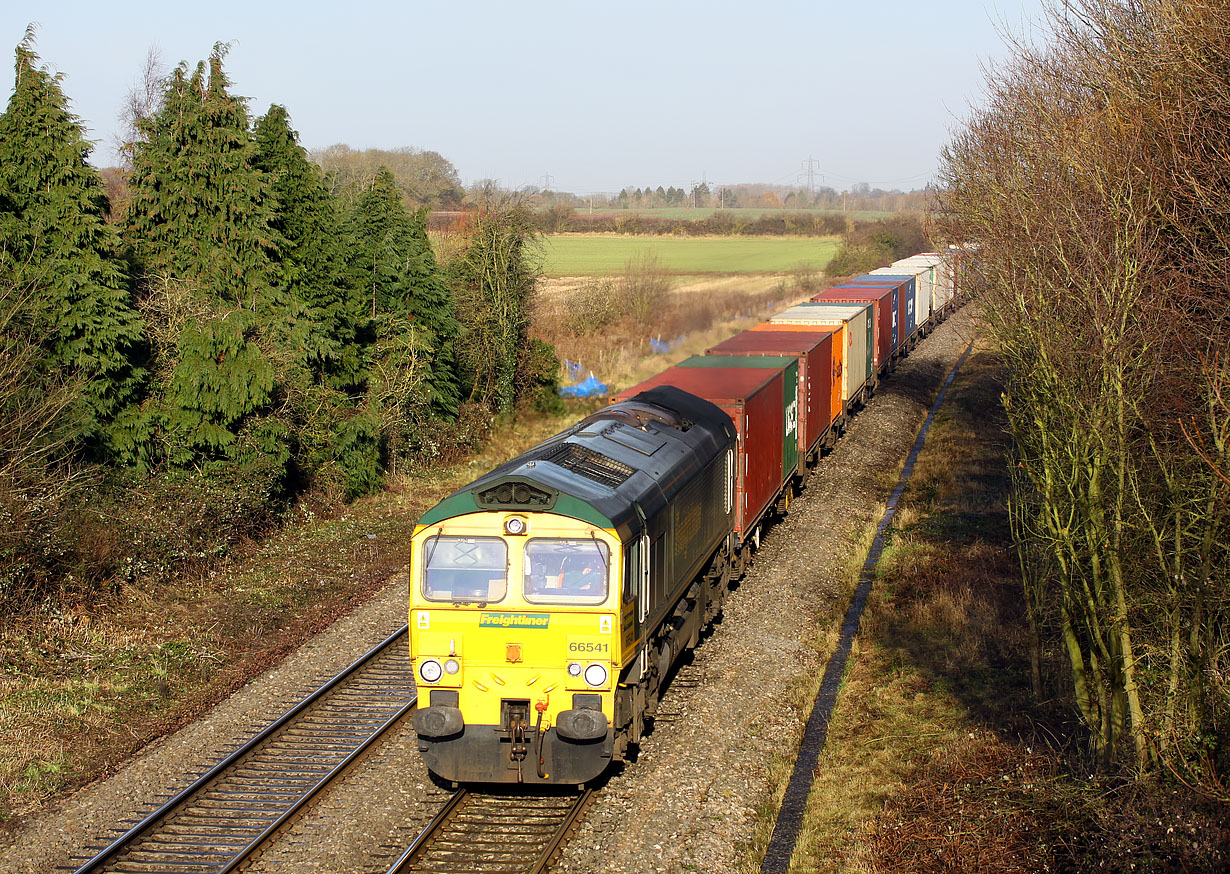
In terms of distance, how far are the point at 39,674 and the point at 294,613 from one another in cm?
398

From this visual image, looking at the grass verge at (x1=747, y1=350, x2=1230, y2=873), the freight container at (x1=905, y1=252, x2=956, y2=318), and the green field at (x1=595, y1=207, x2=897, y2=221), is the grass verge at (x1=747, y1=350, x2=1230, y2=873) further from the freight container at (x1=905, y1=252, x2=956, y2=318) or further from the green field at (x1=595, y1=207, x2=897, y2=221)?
the green field at (x1=595, y1=207, x2=897, y2=221)

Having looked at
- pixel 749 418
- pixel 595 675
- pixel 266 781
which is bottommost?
pixel 266 781

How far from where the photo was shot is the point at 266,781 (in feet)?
37.4

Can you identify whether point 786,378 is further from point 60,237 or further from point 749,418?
point 60,237

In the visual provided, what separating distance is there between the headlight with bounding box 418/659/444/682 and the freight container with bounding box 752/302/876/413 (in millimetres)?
18201

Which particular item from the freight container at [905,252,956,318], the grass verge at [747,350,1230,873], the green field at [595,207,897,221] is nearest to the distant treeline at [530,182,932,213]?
the green field at [595,207,897,221]

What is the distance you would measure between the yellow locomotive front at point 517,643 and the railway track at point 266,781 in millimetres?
1984

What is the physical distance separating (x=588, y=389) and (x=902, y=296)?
489 inches

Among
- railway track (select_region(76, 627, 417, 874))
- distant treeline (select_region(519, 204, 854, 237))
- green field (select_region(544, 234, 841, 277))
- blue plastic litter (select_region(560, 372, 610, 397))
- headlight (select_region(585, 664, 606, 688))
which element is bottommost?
railway track (select_region(76, 627, 417, 874))

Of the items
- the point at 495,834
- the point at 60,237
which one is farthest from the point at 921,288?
the point at 495,834

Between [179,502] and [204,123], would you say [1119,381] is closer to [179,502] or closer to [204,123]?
[179,502]

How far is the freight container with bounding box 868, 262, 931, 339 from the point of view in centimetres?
4447

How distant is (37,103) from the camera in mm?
18531

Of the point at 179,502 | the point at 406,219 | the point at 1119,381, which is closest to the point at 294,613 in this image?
the point at 179,502
